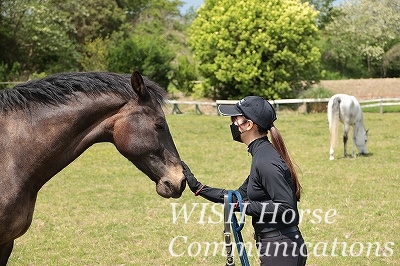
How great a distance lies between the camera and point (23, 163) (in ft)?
10.2

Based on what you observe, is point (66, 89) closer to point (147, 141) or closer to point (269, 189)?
point (147, 141)

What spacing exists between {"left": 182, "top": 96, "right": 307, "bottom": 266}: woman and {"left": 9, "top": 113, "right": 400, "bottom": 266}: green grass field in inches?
93.5

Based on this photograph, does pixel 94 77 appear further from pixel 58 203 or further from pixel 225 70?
pixel 225 70

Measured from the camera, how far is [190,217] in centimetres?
717

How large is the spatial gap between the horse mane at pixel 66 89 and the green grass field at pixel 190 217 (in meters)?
2.58

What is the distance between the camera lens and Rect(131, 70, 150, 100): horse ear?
322 centimetres

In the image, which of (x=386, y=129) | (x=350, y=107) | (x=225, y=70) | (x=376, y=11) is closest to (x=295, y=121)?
(x=386, y=129)

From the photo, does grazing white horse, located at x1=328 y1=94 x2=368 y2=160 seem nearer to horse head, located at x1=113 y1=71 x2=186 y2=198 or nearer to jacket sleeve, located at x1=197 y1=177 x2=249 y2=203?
jacket sleeve, located at x1=197 y1=177 x2=249 y2=203

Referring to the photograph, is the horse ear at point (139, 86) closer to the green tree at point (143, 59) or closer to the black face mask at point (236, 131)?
the black face mask at point (236, 131)

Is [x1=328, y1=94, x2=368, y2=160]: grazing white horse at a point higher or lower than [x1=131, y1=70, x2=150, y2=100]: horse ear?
lower

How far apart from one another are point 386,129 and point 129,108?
16729 millimetres

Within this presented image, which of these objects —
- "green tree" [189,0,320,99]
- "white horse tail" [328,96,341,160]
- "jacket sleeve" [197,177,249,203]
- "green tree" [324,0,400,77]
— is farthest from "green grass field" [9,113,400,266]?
"green tree" [324,0,400,77]

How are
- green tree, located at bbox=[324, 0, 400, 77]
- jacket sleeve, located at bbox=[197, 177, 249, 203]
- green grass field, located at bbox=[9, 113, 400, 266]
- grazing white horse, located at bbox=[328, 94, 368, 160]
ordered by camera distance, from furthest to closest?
green tree, located at bbox=[324, 0, 400, 77], grazing white horse, located at bbox=[328, 94, 368, 160], green grass field, located at bbox=[9, 113, 400, 266], jacket sleeve, located at bbox=[197, 177, 249, 203]

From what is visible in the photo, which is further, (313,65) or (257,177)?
(313,65)
